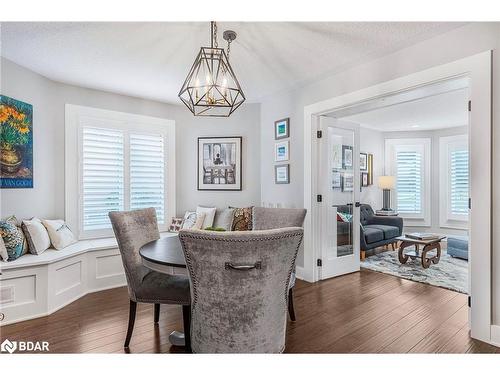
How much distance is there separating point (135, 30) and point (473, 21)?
2.68 metres

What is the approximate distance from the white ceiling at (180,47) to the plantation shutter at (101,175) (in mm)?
717

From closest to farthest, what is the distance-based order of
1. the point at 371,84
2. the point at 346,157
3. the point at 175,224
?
the point at 371,84 < the point at 346,157 < the point at 175,224

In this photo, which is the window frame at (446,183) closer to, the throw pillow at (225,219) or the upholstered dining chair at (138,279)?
the throw pillow at (225,219)

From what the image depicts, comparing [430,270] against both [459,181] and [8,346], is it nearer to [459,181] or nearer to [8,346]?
[459,181]

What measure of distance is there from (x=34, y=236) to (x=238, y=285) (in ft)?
8.27

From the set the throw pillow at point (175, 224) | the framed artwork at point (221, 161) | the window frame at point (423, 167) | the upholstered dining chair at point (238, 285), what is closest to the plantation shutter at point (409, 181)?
the window frame at point (423, 167)

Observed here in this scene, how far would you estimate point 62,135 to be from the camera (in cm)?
351

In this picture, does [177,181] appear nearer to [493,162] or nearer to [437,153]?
[493,162]

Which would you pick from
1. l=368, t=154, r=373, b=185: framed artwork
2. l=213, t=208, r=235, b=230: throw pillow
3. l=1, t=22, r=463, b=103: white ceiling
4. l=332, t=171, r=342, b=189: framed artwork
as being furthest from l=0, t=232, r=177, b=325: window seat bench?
l=368, t=154, r=373, b=185: framed artwork

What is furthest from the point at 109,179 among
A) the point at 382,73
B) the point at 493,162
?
the point at 493,162

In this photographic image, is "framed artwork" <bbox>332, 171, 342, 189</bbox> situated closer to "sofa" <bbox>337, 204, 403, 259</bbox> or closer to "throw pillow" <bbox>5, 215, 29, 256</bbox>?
"sofa" <bbox>337, 204, 403, 259</bbox>

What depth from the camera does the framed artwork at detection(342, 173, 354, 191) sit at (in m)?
3.87

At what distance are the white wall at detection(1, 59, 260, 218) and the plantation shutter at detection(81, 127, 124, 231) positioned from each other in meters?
0.27

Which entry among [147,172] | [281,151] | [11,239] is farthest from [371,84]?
[11,239]
